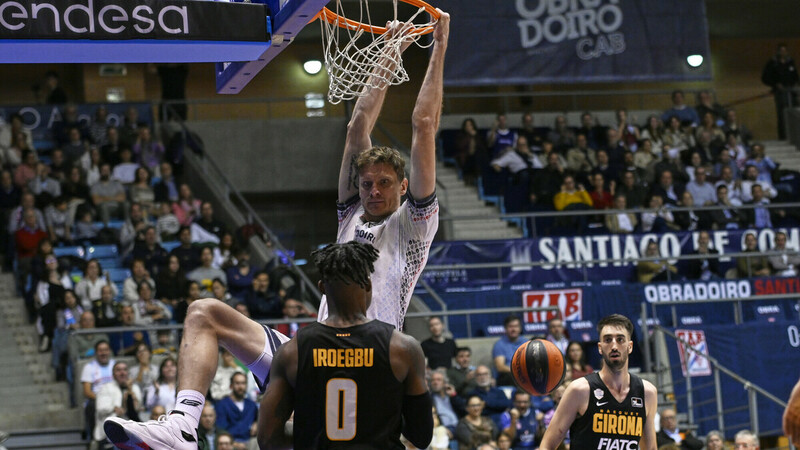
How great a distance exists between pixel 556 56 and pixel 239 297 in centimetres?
830

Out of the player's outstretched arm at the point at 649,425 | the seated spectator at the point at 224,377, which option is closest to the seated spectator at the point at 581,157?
the seated spectator at the point at 224,377

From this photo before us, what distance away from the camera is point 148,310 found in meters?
14.6

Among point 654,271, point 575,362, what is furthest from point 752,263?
point 575,362

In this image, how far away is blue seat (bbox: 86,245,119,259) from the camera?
1647 centimetres

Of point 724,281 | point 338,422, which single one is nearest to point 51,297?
point 724,281

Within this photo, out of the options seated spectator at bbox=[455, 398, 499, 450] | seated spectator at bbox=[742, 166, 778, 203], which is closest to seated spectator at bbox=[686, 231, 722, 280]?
seated spectator at bbox=[742, 166, 778, 203]

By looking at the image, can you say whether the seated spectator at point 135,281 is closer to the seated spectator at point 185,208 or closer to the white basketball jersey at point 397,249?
the seated spectator at point 185,208

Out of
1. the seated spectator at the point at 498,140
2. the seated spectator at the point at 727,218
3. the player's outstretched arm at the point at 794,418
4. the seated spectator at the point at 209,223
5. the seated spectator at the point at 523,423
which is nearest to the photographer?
the player's outstretched arm at the point at 794,418

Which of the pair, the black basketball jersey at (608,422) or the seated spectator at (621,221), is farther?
the seated spectator at (621,221)

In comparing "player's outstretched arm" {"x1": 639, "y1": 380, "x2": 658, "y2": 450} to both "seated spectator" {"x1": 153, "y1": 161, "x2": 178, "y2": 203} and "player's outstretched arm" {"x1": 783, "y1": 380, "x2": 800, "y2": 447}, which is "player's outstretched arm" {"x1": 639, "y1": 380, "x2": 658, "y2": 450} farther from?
"seated spectator" {"x1": 153, "y1": 161, "x2": 178, "y2": 203}

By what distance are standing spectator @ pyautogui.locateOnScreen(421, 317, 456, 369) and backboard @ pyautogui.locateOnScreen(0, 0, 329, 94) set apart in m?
8.52

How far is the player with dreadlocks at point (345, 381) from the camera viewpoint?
4.55 meters

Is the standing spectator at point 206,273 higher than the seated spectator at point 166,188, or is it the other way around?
the seated spectator at point 166,188

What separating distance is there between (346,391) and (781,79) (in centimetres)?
2190
